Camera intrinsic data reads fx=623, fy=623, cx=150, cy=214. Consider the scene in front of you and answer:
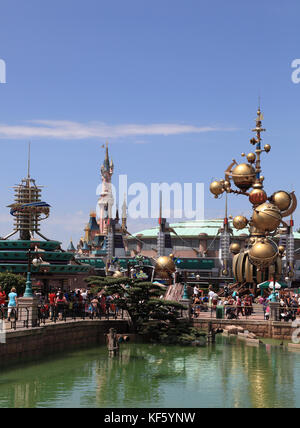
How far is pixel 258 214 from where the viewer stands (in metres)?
48.6

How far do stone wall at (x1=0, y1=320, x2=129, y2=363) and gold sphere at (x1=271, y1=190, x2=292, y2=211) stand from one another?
20.2 m

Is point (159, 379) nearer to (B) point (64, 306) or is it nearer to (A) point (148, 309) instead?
(B) point (64, 306)

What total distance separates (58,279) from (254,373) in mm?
21664

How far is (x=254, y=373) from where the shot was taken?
89.1ft

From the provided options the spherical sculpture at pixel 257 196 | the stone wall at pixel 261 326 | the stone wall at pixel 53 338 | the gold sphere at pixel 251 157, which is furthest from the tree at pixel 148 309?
the gold sphere at pixel 251 157

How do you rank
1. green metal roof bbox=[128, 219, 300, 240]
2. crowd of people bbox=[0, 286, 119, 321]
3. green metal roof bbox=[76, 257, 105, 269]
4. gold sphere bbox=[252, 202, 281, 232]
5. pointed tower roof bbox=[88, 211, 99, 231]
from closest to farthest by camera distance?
crowd of people bbox=[0, 286, 119, 321] → gold sphere bbox=[252, 202, 281, 232] → green metal roof bbox=[76, 257, 105, 269] → green metal roof bbox=[128, 219, 300, 240] → pointed tower roof bbox=[88, 211, 99, 231]

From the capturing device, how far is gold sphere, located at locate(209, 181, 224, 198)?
51.6m

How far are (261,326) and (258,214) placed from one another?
43.9 ft

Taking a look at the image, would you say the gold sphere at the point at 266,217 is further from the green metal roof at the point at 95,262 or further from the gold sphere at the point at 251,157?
the green metal roof at the point at 95,262

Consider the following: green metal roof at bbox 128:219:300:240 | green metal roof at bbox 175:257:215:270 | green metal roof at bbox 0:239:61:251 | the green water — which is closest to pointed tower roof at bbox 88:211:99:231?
green metal roof at bbox 128:219:300:240

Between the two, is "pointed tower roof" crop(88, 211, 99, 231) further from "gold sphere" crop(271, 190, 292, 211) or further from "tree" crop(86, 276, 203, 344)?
"tree" crop(86, 276, 203, 344)

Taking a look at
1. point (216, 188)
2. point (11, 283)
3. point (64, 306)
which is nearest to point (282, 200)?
point (216, 188)
